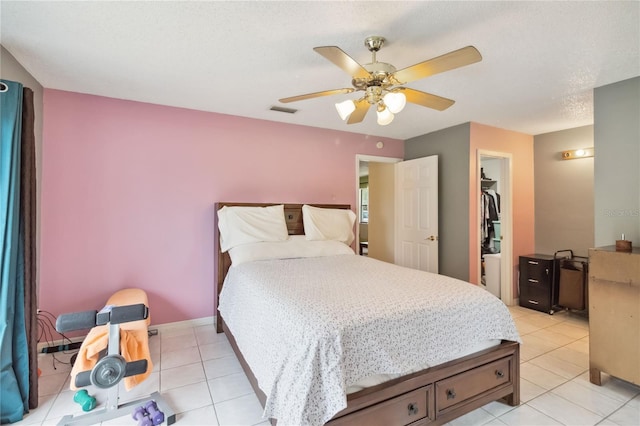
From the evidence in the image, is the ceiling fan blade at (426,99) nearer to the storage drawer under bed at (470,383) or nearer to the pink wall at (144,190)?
the storage drawer under bed at (470,383)

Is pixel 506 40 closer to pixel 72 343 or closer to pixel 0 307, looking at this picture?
pixel 0 307

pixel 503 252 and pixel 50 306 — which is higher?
pixel 503 252

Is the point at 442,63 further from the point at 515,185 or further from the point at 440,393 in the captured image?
the point at 515,185

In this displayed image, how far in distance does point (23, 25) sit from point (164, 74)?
2.79ft

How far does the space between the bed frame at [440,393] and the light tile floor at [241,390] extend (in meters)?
0.17

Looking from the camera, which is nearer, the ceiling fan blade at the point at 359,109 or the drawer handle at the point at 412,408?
Answer: the drawer handle at the point at 412,408

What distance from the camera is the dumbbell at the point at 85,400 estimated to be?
79.0 inches

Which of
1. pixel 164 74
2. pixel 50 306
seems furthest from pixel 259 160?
pixel 50 306

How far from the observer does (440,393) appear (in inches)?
68.6

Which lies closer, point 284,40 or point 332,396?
point 332,396

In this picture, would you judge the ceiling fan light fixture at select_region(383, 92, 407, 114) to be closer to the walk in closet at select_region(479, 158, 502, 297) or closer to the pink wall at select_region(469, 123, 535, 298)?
the pink wall at select_region(469, 123, 535, 298)

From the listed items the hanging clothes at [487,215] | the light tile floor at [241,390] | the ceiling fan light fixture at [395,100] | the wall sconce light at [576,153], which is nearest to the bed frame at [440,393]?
the light tile floor at [241,390]

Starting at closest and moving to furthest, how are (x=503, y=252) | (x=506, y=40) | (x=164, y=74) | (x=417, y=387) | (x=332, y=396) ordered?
(x=332, y=396) → (x=417, y=387) → (x=506, y=40) → (x=164, y=74) → (x=503, y=252)

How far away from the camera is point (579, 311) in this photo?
386 cm
